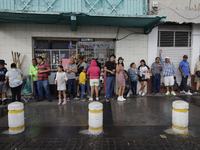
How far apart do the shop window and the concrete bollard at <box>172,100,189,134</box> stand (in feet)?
19.0

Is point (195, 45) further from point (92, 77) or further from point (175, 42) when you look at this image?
point (92, 77)

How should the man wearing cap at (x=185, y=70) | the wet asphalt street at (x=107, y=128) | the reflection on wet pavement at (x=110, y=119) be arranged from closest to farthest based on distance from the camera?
1. the wet asphalt street at (x=107, y=128)
2. the reflection on wet pavement at (x=110, y=119)
3. the man wearing cap at (x=185, y=70)

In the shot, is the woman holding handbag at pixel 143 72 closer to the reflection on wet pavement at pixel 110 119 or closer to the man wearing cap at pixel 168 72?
the man wearing cap at pixel 168 72

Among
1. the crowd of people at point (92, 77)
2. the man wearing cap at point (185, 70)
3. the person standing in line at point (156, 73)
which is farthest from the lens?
the man wearing cap at point (185, 70)

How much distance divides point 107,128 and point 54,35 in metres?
5.78

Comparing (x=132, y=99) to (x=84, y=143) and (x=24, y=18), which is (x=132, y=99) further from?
(x=24, y=18)

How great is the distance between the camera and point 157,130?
4.42 metres

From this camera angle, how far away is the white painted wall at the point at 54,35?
8109 millimetres

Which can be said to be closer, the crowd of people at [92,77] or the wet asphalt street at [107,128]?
the wet asphalt street at [107,128]

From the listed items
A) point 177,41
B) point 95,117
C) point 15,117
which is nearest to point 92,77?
point 95,117

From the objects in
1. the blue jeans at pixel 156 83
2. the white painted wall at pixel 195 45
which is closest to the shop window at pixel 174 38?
the white painted wall at pixel 195 45

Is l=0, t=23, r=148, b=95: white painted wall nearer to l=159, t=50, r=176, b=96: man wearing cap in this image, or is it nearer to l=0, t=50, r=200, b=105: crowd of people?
l=0, t=50, r=200, b=105: crowd of people

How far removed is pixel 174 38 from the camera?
9.27 m

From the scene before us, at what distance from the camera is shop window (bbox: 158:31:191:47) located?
9195mm
